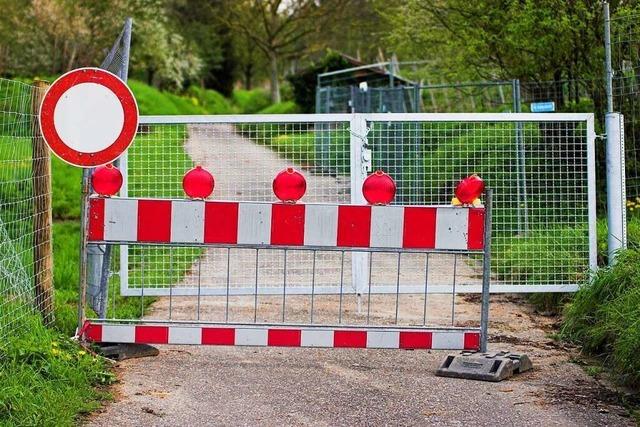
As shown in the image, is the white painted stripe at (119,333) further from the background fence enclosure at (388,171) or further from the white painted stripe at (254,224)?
the background fence enclosure at (388,171)

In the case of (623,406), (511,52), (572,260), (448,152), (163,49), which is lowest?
(623,406)

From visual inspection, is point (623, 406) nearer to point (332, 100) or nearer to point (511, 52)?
→ point (511, 52)

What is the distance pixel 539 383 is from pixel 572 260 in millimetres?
2471

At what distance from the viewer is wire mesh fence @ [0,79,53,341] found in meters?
6.73

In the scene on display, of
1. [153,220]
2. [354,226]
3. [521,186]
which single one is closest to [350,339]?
[354,226]

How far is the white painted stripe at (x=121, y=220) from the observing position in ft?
21.9

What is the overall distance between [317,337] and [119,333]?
4.34 ft

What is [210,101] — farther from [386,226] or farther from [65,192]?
[386,226]

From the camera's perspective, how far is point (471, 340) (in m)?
6.94

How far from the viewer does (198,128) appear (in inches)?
330

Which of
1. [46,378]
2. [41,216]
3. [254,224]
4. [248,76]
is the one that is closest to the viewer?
[46,378]

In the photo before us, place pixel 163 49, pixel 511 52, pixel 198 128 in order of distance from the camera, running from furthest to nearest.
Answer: pixel 163 49 < pixel 511 52 < pixel 198 128

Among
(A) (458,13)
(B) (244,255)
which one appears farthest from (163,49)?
(B) (244,255)

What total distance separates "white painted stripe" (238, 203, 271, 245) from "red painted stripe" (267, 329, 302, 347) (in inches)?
24.6
